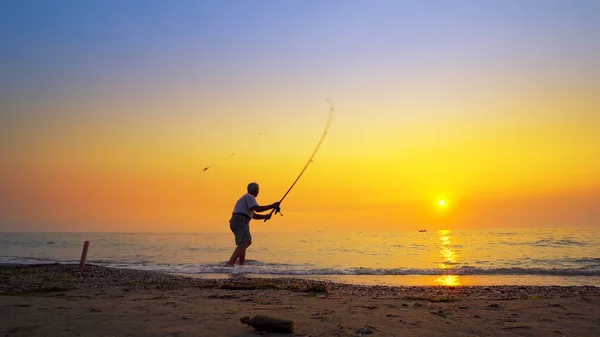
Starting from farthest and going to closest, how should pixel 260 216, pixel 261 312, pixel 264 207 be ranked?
pixel 260 216 < pixel 264 207 < pixel 261 312

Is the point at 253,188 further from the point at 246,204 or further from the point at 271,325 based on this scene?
the point at 271,325

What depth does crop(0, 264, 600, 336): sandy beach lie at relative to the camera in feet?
13.4

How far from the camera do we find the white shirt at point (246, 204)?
10.7 meters

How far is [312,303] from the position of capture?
18.4 feet

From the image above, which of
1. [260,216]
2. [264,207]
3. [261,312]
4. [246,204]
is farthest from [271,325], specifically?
[260,216]

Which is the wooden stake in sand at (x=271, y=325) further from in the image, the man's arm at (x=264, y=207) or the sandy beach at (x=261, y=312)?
the man's arm at (x=264, y=207)

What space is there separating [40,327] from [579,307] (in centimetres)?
581

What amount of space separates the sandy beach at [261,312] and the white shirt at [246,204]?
357cm

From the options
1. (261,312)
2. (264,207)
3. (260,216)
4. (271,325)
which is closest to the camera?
(271,325)

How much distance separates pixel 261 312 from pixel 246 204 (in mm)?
5931

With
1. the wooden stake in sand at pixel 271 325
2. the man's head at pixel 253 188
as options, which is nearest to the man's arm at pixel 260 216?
the man's head at pixel 253 188

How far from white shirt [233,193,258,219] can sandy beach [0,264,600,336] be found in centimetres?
357

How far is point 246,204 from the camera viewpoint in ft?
35.2

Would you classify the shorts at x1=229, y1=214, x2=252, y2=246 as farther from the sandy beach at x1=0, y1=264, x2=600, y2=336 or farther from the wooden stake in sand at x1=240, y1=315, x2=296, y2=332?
the wooden stake in sand at x1=240, y1=315, x2=296, y2=332
